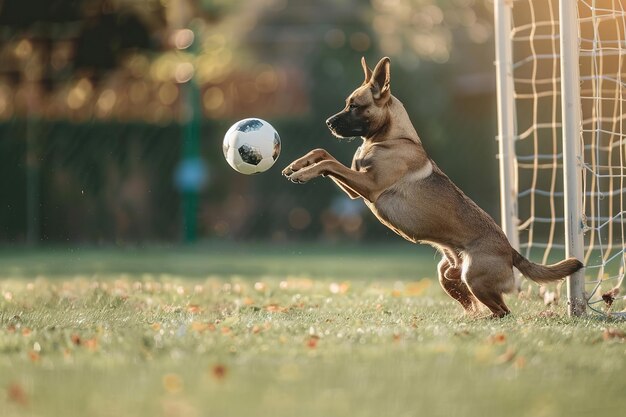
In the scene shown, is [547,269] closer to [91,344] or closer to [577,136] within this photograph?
[577,136]

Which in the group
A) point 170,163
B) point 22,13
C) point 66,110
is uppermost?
point 22,13

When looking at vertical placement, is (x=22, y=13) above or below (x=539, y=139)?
above

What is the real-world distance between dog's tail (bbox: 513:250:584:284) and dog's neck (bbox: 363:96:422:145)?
1160mm

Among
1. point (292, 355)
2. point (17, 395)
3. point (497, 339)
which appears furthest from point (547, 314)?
point (17, 395)

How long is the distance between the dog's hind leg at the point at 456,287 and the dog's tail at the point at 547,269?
0.46 metres

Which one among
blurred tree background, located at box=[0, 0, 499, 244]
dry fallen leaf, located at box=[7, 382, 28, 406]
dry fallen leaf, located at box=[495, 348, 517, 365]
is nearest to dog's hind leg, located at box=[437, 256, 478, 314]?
dry fallen leaf, located at box=[495, 348, 517, 365]

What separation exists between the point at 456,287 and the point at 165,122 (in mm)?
10582

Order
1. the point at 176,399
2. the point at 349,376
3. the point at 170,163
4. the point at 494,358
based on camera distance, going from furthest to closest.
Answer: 1. the point at 170,163
2. the point at 494,358
3. the point at 349,376
4. the point at 176,399

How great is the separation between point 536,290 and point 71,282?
4.51 meters

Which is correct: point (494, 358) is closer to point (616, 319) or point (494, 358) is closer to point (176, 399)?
point (176, 399)

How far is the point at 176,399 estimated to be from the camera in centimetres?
368

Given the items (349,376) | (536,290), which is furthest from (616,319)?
(349,376)

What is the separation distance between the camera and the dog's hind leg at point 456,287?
717cm

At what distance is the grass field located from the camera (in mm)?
3693
